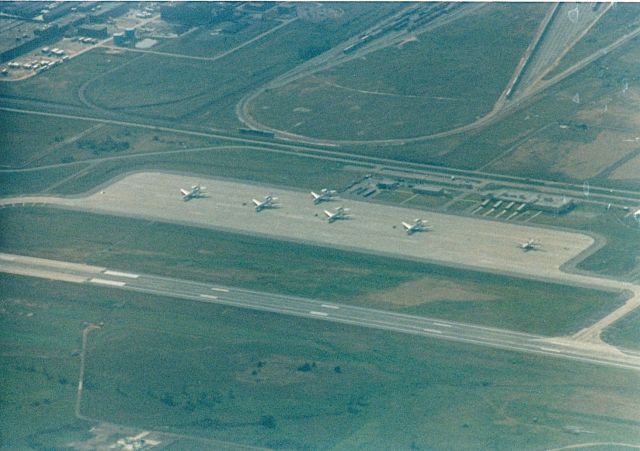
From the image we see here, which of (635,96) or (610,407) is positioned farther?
(635,96)

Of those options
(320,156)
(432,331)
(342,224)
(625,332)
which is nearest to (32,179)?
(320,156)

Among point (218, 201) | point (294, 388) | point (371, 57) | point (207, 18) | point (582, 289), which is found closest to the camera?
point (294, 388)

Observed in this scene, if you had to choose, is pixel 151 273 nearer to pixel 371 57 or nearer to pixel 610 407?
pixel 610 407

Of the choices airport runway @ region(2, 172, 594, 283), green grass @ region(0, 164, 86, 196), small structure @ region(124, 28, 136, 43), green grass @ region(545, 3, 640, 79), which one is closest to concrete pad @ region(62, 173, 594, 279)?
airport runway @ region(2, 172, 594, 283)

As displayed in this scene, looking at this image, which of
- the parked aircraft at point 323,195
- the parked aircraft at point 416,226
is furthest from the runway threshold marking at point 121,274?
the parked aircraft at point 416,226

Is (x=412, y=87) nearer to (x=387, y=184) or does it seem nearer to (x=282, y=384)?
(x=387, y=184)

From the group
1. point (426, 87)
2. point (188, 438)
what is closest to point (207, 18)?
point (426, 87)
